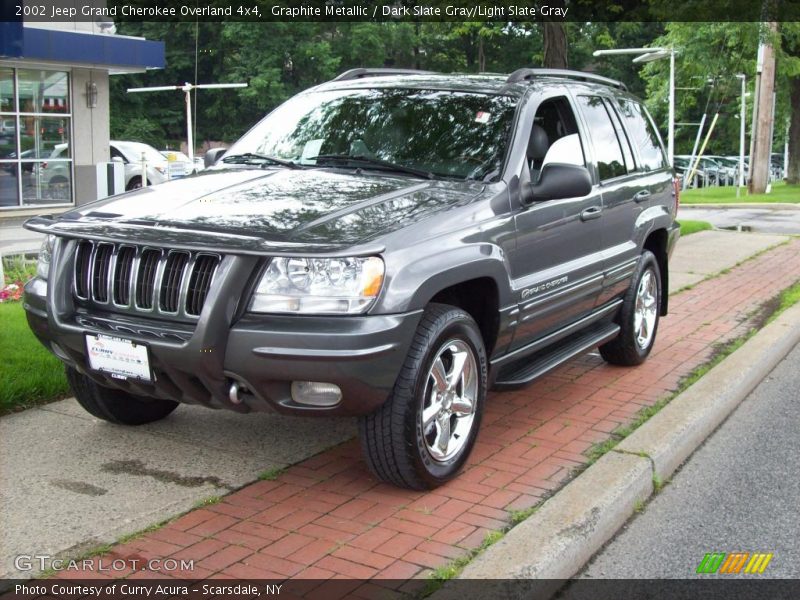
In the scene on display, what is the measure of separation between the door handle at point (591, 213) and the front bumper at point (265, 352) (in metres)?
2.00

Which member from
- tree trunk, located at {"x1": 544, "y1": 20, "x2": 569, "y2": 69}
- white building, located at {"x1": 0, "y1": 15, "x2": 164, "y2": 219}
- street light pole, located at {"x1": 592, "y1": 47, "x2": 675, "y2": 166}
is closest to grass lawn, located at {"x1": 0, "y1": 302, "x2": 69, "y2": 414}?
tree trunk, located at {"x1": 544, "y1": 20, "x2": 569, "y2": 69}

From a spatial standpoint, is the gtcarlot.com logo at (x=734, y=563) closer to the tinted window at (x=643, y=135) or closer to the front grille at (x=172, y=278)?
the front grille at (x=172, y=278)

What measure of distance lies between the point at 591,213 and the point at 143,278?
9.37ft

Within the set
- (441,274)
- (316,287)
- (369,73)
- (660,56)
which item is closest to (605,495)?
(441,274)

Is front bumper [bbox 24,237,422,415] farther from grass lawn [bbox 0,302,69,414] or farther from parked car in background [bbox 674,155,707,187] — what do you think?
parked car in background [bbox 674,155,707,187]

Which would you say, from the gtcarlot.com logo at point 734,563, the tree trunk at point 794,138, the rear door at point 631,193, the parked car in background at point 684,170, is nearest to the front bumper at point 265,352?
the gtcarlot.com logo at point 734,563

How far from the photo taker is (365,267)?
4.05 meters

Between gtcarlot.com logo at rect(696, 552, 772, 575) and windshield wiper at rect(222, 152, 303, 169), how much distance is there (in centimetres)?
290

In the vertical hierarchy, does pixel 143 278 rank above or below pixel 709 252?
above

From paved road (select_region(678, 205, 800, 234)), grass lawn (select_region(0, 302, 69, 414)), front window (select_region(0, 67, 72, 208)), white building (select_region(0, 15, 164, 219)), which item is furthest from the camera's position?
front window (select_region(0, 67, 72, 208))

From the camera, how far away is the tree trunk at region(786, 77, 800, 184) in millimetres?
40562

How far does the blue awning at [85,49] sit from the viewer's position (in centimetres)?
1939

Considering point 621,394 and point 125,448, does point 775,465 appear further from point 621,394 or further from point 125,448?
point 125,448

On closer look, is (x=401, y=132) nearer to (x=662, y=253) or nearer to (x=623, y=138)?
(x=623, y=138)
